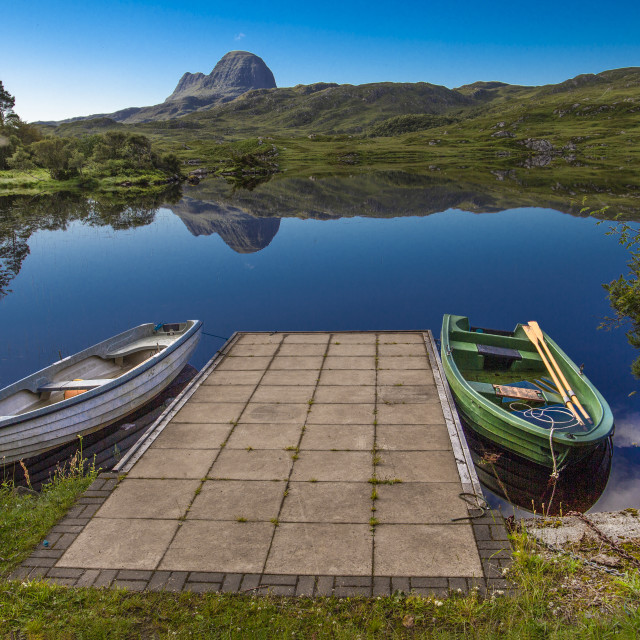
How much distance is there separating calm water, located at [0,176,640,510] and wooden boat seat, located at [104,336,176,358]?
2443mm

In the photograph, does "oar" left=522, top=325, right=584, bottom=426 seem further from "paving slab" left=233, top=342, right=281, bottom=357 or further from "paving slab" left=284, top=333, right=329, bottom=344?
"paving slab" left=233, top=342, right=281, bottom=357

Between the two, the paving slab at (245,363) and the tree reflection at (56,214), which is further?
the tree reflection at (56,214)

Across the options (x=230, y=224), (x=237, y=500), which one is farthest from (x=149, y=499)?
(x=230, y=224)

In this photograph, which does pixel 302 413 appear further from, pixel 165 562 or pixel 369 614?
pixel 369 614

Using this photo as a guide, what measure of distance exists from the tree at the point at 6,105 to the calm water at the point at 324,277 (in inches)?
3096

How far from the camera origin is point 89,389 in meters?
16.4

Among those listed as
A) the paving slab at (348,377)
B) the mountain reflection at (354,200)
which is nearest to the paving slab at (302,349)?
the paving slab at (348,377)

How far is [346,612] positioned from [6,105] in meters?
146

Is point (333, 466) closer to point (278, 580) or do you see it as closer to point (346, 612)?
point (278, 580)

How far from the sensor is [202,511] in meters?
9.97

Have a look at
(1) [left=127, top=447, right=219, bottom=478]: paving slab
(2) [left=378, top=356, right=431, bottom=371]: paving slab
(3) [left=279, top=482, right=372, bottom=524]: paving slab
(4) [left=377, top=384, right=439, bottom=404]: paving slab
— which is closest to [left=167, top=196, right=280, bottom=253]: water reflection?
(2) [left=378, top=356, right=431, bottom=371]: paving slab

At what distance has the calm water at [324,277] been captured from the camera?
2392 centimetres

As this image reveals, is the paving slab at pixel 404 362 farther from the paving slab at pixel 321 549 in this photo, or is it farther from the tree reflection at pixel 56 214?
the tree reflection at pixel 56 214

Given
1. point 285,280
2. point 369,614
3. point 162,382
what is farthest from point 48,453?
point 285,280
